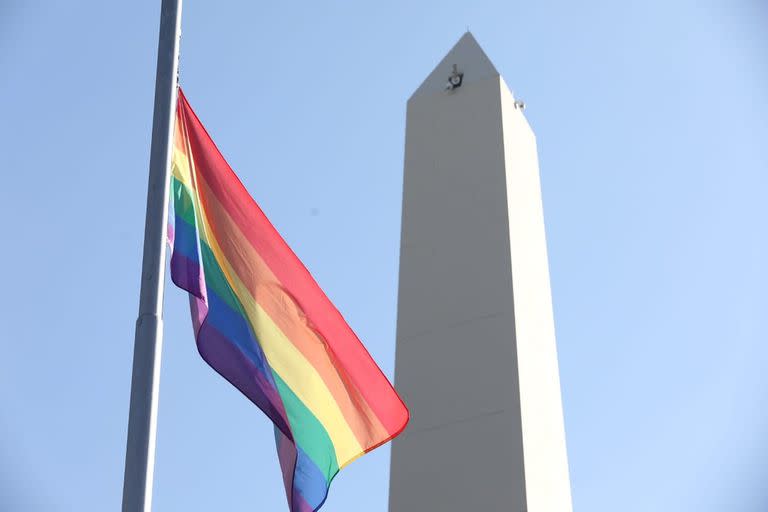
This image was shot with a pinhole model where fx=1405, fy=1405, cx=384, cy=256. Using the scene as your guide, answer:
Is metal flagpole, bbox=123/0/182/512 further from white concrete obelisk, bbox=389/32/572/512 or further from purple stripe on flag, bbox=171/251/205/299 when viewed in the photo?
white concrete obelisk, bbox=389/32/572/512

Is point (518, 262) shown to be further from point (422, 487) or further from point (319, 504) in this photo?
point (319, 504)

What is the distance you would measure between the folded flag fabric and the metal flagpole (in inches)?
21.1

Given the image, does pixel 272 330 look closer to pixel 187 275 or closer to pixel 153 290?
pixel 187 275

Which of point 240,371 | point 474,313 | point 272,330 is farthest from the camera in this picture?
point 474,313

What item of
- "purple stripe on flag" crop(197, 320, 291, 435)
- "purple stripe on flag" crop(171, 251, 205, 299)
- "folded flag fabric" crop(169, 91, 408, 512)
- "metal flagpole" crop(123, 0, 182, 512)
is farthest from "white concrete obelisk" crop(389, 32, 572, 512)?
"metal flagpole" crop(123, 0, 182, 512)

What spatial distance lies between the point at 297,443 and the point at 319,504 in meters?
0.36

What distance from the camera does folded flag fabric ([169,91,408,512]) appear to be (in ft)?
24.7

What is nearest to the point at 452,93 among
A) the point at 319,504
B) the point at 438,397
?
the point at 438,397

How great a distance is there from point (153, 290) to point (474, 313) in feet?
14.5

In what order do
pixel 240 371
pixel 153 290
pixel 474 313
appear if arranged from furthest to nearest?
1. pixel 474 313
2. pixel 240 371
3. pixel 153 290

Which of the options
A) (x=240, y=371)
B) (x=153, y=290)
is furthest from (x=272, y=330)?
(x=153, y=290)

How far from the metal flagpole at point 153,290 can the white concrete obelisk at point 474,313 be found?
148 inches

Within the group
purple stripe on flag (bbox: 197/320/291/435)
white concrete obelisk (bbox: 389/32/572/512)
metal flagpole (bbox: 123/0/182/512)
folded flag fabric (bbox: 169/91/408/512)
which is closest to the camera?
metal flagpole (bbox: 123/0/182/512)

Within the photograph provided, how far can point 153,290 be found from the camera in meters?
6.76
